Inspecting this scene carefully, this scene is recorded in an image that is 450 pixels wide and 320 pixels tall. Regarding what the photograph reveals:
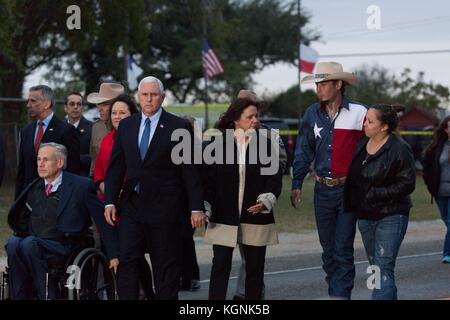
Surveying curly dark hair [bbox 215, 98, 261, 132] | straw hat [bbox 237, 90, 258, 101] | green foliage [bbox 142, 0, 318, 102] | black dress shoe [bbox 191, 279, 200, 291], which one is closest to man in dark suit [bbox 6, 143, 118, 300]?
curly dark hair [bbox 215, 98, 261, 132]

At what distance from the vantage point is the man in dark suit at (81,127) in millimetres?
11633

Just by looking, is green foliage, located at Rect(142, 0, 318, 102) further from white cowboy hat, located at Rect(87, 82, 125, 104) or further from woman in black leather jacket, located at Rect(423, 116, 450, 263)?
white cowboy hat, located at Rect(87, 82, 125, 104)

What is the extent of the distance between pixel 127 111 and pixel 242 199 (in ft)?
4.56

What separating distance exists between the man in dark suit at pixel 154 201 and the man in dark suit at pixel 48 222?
19 cm

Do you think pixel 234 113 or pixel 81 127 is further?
pixel 81 127

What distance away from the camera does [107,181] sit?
29.3 feet

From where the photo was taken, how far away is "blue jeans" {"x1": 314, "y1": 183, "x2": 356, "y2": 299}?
973 centimetres

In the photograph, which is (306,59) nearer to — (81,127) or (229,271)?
(81,127)

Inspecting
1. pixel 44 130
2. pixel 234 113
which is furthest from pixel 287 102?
pixel 234 113

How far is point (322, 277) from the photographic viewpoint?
1264 centimetres

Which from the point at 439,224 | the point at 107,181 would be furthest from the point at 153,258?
the point at 439,224

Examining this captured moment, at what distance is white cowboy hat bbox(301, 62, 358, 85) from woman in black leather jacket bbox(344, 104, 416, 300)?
31.6 inches

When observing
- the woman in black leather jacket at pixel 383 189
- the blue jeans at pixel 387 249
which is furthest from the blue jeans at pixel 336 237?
the blue jeans at pixel 387 249

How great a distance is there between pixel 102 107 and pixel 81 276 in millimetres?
2739
